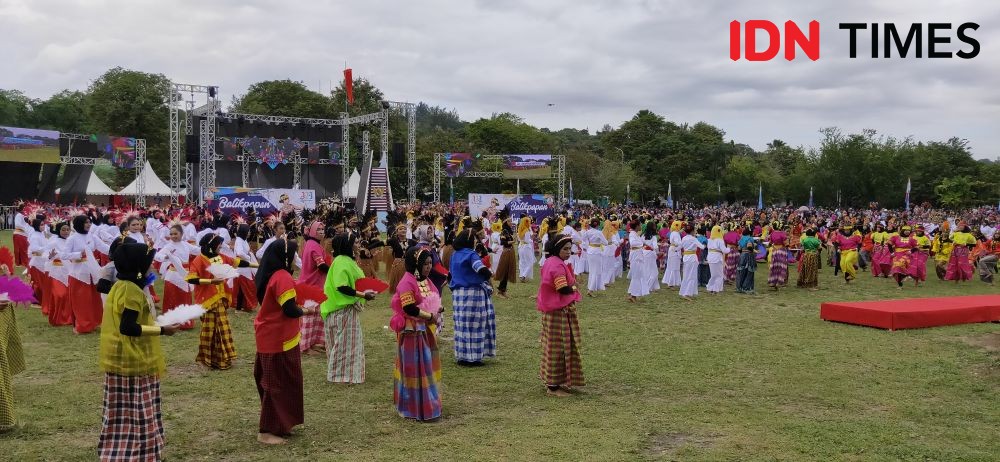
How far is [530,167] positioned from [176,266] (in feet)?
121

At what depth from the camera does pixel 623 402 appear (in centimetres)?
728

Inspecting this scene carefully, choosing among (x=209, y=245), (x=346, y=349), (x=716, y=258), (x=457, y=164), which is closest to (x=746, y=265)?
(x=716, y=258)

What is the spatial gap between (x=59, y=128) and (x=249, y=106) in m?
20.3

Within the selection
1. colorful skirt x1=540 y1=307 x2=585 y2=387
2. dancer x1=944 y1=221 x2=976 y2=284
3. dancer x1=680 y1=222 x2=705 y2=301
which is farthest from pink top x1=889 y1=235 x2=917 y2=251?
colorful skirt x1=540 y1=307 x2=585 y2=387

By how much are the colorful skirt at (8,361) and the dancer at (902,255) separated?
17456 mm

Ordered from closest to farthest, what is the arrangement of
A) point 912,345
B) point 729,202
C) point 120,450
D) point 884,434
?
point 120,450 < point 884,434 < point 912,345 < point 729,202

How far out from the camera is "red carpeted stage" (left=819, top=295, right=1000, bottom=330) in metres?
11.4

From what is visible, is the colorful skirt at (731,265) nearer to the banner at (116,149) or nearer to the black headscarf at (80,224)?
the black headscarf at (80,224)

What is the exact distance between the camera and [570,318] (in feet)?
24.4

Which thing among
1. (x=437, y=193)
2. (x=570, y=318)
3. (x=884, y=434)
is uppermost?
(x=437, y=193)

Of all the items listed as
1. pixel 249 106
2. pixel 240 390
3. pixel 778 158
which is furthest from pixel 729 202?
pixel 240 390

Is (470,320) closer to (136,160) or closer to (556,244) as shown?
(556,244)

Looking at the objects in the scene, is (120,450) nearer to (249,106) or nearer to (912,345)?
(912,345)

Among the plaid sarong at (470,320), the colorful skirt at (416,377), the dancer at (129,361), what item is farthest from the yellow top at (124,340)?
the plaid sarong at (470,320)
